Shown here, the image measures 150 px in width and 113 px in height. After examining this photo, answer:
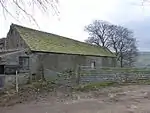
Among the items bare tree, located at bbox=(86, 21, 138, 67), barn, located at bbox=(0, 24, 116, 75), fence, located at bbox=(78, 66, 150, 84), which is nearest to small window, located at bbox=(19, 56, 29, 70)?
barn, located at bbox=(0, 24, 116, 75)

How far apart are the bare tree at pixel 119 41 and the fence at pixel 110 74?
3251 centimetres

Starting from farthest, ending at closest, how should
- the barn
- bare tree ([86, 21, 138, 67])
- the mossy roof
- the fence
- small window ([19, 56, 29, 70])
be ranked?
bare tree ([86, 21, 138, 67]) → the mossy roof → the barn → small window ([19, 56, 29, 70]) → the fence

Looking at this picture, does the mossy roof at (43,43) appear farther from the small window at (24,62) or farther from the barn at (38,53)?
the small window at (24,62)

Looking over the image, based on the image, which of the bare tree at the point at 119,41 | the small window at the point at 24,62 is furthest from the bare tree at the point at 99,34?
the small window at the point at 24,62

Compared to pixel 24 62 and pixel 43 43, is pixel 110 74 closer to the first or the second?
pixel 24 62

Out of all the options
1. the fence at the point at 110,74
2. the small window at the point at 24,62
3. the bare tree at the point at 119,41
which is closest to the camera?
the fence at the point at 110,74

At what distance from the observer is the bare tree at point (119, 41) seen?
53.6 metres

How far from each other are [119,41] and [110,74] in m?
34.5

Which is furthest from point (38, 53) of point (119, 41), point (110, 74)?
point (119, 41)

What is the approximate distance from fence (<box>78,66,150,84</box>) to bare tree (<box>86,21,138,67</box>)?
107ft

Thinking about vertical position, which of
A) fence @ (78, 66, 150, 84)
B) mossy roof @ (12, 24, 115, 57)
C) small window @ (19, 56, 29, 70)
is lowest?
fence @ (78, 66, 150, 84)

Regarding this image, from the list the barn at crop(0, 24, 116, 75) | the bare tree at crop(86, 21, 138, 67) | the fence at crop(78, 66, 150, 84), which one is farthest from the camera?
the bare tree at crop(86, 21, 138, 67)

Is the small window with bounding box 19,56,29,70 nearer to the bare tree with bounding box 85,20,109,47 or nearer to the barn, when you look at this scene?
the barn

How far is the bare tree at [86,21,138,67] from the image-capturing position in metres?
53.6
